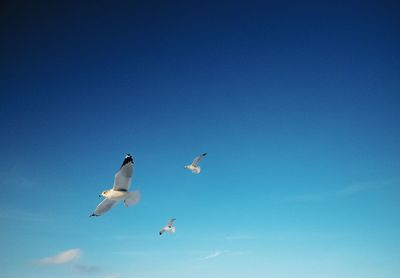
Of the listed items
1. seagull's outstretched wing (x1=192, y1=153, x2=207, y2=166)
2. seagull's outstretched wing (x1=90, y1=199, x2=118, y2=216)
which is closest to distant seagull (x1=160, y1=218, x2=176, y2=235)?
seagull's outstretched wing (x1=192, y1=153, x2=207, y2=166)

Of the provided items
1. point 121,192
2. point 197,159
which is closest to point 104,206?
point 121,192

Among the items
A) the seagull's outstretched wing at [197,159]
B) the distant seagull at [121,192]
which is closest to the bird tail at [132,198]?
the distant seagull at [121,192]

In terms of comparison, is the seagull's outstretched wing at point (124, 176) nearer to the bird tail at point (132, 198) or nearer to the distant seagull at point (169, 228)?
the bird tail at point (132, 198)

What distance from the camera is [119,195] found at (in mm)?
19516

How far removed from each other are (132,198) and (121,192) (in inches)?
27.2

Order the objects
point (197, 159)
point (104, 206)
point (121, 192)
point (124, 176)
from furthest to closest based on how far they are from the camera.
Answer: point (197, 159) < point (104, 206) < point (121, 192) < point (124, 176)

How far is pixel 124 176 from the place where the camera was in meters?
19.0

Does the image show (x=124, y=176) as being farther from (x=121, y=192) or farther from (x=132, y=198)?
(x=132, y=198)

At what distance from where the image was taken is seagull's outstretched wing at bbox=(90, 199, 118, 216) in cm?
1988

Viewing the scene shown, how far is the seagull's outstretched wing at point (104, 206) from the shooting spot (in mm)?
19875

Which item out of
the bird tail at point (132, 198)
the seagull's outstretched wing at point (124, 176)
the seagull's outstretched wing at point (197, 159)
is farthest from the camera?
the seagull's outstretched wing at point (197, 159)

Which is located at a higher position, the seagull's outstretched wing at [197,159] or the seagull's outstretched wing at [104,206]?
the seagull's outstretched wing at [197,159]

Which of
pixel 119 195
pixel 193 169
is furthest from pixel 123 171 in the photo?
pixel 193 169

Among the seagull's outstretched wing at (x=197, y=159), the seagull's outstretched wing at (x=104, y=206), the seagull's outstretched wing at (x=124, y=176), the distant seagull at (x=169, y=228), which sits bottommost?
the seagull's outstretched wing at (x=104, y=206)
